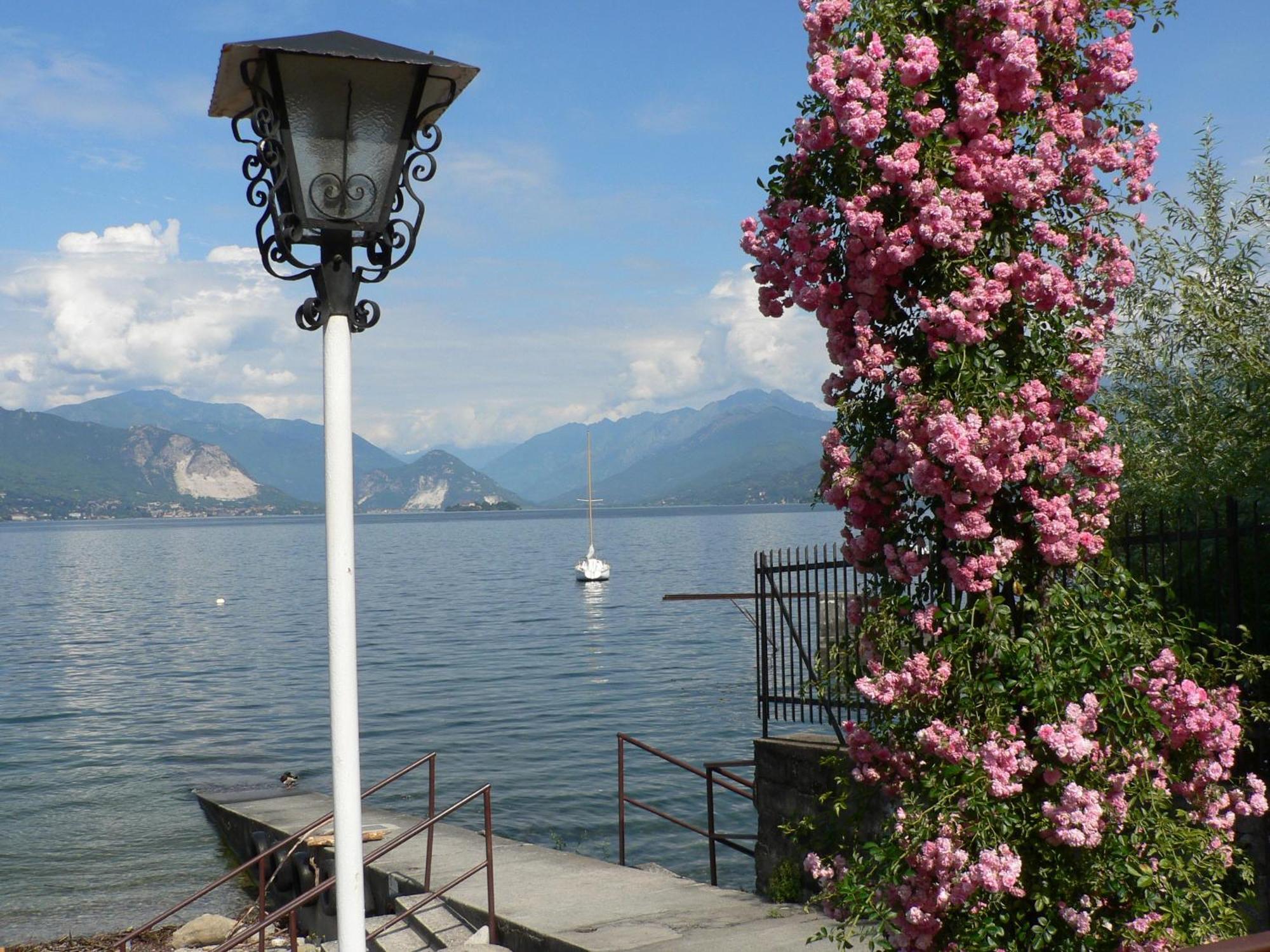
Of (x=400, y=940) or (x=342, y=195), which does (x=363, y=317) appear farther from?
(x=400, y=940)

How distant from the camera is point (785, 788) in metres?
9.76

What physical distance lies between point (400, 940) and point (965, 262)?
774 cm

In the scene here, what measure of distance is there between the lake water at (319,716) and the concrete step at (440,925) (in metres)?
5.97

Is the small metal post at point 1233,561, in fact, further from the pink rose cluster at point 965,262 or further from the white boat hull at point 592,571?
the white boat hull at point 592,571

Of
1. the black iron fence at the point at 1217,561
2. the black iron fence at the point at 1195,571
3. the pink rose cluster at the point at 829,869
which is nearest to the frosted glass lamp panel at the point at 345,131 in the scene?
the black iron fence at the point at 1195,571

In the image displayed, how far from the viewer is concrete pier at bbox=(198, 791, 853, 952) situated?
28.3ft

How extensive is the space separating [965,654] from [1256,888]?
2934mm

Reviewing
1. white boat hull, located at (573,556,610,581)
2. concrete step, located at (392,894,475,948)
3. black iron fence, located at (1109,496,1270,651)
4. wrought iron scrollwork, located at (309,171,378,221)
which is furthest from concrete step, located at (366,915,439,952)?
white boat hull, located at (573,556,610,581)

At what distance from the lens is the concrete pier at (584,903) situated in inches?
340

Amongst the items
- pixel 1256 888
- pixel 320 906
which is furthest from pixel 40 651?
pixel 1256 888

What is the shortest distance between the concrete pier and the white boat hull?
214 feet

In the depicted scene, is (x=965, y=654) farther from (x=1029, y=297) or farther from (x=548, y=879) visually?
(x=548, y=879)

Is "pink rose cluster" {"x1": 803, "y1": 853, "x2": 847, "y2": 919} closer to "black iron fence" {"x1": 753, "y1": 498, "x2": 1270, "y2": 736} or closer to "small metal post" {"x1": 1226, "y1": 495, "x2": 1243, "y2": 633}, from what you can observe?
"black iron fence" {"x1": 753, "y1": 498, "x2": 1270, "y2": 736}

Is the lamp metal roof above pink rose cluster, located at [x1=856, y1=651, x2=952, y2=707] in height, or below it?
above
